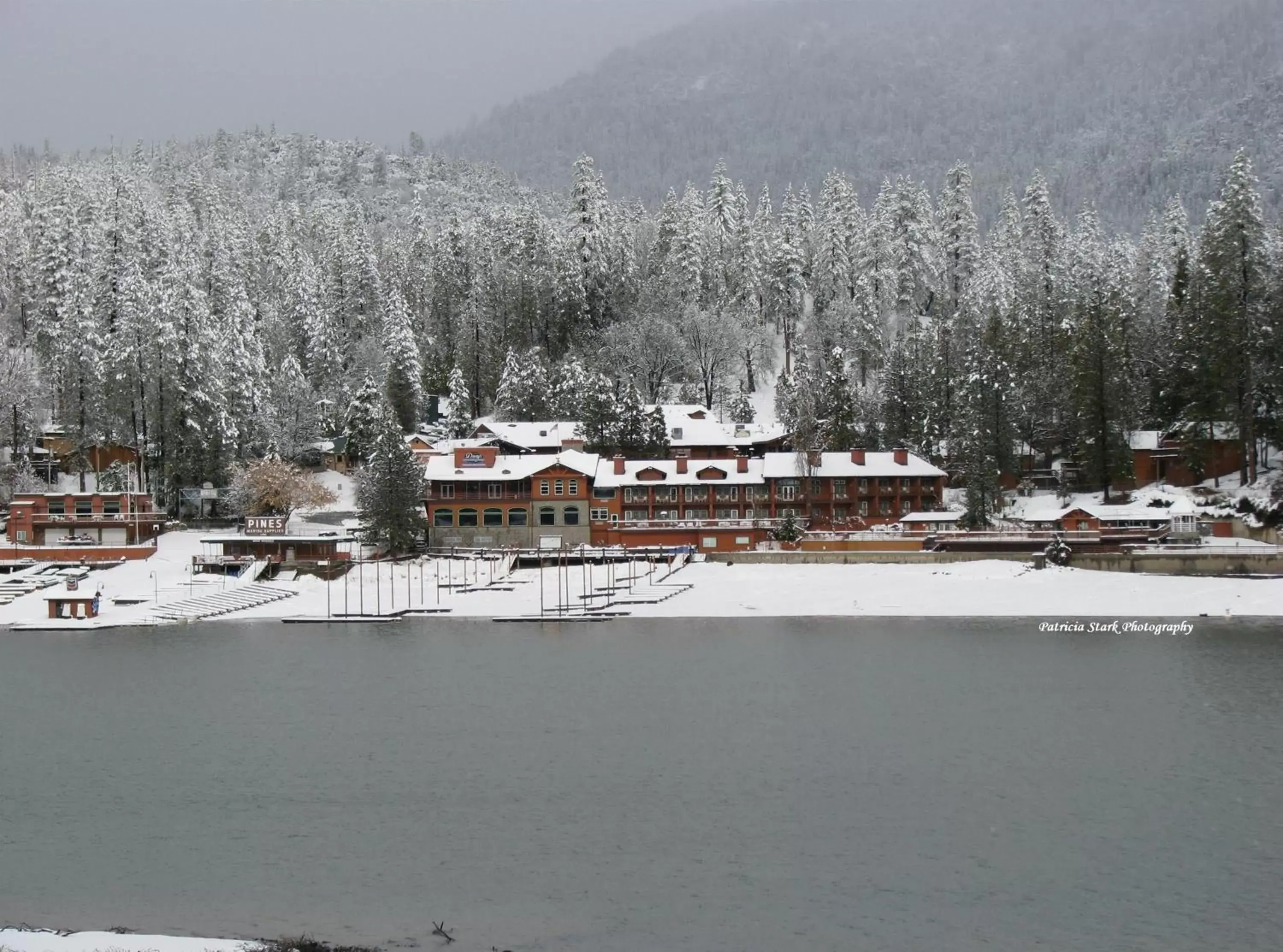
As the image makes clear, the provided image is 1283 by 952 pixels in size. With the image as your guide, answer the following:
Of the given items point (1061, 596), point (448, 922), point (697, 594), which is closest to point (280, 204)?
point (697, 594)

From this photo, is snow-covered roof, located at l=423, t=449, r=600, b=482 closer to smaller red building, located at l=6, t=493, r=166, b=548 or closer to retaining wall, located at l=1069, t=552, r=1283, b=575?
smaller red building, located at l=6, t=493, r=166, b=548

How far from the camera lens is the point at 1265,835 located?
97.6ft

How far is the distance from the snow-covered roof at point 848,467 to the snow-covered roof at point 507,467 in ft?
38.3

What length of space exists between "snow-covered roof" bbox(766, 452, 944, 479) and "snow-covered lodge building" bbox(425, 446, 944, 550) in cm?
8

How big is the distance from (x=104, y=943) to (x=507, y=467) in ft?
199

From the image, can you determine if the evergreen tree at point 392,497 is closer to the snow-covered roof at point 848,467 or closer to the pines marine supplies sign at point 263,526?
the pines marine supplies sign at point 263,526

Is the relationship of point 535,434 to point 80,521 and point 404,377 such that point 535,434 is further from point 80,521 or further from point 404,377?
point 80,521

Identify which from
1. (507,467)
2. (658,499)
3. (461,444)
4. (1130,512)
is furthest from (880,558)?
(461,444)

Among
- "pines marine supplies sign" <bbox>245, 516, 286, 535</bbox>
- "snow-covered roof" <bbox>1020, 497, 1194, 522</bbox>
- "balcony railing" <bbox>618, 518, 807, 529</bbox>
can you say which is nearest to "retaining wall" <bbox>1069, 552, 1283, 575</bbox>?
"snow-covered roof" <bbox>1020, 497, 1194, 522</bbox>

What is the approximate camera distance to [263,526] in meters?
76.8

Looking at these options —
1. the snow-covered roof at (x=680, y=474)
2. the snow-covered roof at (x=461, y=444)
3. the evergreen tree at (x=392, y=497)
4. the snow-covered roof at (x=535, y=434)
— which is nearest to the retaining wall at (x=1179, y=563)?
the snow-covered roof at (x=680, y=474)

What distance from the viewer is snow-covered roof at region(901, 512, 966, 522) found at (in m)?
77.8

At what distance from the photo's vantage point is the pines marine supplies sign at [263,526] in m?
76.7

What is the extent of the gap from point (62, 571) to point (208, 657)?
23812 millimetres
